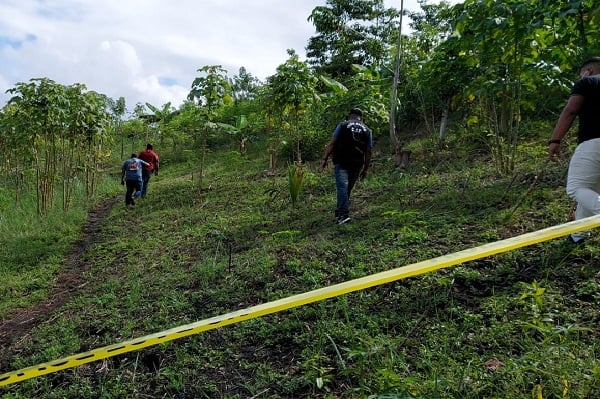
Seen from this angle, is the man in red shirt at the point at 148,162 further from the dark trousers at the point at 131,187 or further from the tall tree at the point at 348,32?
the tall tree at the point at 348,32

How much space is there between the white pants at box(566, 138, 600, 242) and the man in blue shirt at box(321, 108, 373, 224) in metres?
2.93

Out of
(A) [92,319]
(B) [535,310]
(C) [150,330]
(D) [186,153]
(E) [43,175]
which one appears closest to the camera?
(B) [535,310]

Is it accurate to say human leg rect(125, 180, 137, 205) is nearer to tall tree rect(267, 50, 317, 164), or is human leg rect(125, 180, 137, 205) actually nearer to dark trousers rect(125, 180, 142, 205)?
dark trousers rect(125, 180, 142, 205)

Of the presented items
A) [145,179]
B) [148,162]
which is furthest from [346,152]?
[145,179]

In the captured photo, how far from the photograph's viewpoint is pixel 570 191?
11.5 ft

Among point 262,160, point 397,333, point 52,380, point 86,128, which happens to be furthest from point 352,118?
point 262,160

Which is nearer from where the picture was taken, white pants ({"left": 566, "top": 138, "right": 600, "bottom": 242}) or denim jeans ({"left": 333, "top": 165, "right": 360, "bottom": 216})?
white pants ({"left": 566, "top": 138, "right": 600, "bottom": 242})

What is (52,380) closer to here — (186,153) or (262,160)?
(262,160)

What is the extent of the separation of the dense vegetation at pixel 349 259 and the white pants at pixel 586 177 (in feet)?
1.42

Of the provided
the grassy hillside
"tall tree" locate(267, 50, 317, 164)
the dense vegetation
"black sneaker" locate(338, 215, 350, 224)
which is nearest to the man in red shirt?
the dense vegetation

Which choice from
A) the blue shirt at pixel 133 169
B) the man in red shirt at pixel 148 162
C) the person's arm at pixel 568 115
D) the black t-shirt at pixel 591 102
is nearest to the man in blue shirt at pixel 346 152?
the person's arm at pixel 568 115

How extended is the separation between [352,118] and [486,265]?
3.06 m

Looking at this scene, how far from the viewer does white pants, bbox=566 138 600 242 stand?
337 cm

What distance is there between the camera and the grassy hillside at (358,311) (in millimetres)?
2533
